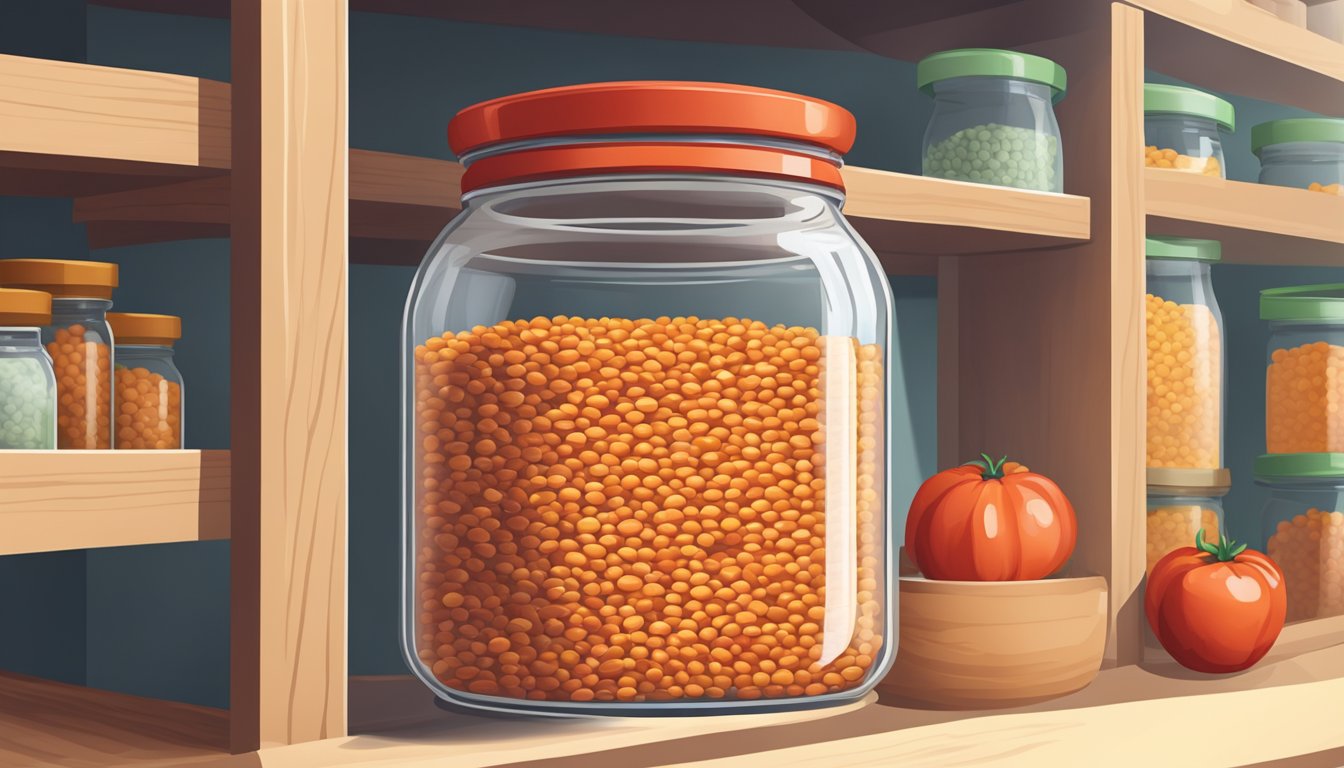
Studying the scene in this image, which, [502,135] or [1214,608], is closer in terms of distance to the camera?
[502,135]

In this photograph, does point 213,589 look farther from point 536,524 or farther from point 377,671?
point 536,524

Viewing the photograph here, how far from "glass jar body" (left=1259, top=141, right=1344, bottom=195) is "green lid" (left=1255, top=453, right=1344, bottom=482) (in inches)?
10.2

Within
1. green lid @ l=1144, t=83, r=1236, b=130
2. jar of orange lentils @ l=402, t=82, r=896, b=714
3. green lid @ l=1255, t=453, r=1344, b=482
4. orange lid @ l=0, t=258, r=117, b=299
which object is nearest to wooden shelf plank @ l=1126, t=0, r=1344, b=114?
green lid @ l=1144, t=83, r=1236, b=130

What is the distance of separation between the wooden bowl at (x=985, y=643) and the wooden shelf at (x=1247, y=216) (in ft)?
1.19

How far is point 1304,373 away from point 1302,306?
0.06 meters

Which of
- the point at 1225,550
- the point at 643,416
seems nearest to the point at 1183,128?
the point at 1225,550

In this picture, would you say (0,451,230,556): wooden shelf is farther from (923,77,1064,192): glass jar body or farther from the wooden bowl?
(923,77,1064,192): glass jar body

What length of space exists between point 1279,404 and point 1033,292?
1.07 ft

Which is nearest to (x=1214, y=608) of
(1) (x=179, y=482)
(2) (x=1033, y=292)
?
(2) (x=1033, y=292)

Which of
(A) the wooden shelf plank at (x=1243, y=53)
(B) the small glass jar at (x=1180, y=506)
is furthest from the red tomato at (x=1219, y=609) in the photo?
(A) the wooden shelf plank at (x=1243, y=53)

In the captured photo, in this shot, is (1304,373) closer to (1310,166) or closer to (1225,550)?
(1310,166)

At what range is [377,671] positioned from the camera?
1.09m

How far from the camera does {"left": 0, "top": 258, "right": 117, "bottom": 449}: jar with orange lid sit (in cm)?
68

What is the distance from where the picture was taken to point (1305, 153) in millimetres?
1263
